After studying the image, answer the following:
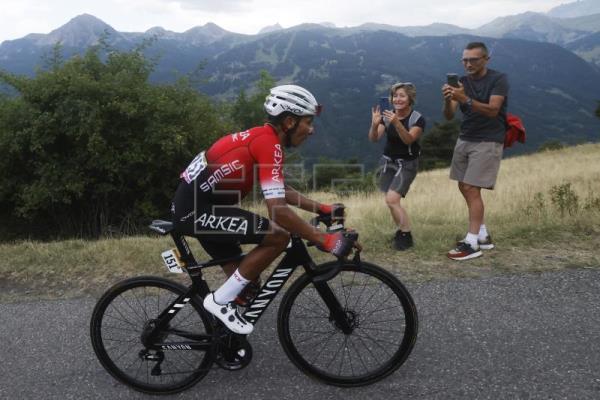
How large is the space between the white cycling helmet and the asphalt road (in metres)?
1.84

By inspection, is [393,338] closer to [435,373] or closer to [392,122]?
[435,373]

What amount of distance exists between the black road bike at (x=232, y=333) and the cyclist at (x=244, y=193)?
0.14 metres

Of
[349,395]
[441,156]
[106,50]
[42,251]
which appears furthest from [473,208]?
[441,156]

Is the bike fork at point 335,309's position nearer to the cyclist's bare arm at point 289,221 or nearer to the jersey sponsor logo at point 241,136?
the cyclist's bare arm at point 289,221

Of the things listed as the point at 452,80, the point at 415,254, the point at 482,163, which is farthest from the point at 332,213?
the point at 482,163

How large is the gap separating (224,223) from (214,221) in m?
0.07

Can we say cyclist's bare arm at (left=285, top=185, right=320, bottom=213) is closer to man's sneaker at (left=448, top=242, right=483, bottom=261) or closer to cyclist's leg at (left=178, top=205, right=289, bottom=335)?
cyclist's leg at (left=178, top=205, right=289, bottom=335)

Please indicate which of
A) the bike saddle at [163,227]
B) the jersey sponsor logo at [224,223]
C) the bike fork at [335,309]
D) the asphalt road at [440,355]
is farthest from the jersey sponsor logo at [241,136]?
the asphalt road at [440,355]

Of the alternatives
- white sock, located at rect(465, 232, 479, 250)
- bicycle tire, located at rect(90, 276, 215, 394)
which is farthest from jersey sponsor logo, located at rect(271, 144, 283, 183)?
white sock, located at rect(465, 232, 479, 250)

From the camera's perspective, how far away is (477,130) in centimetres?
528

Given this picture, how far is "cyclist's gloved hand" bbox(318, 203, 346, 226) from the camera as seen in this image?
3.04 meters

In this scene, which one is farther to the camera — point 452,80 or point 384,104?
point 384,104

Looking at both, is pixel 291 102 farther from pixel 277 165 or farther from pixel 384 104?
pixel 384 104

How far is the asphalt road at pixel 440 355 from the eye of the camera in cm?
292
